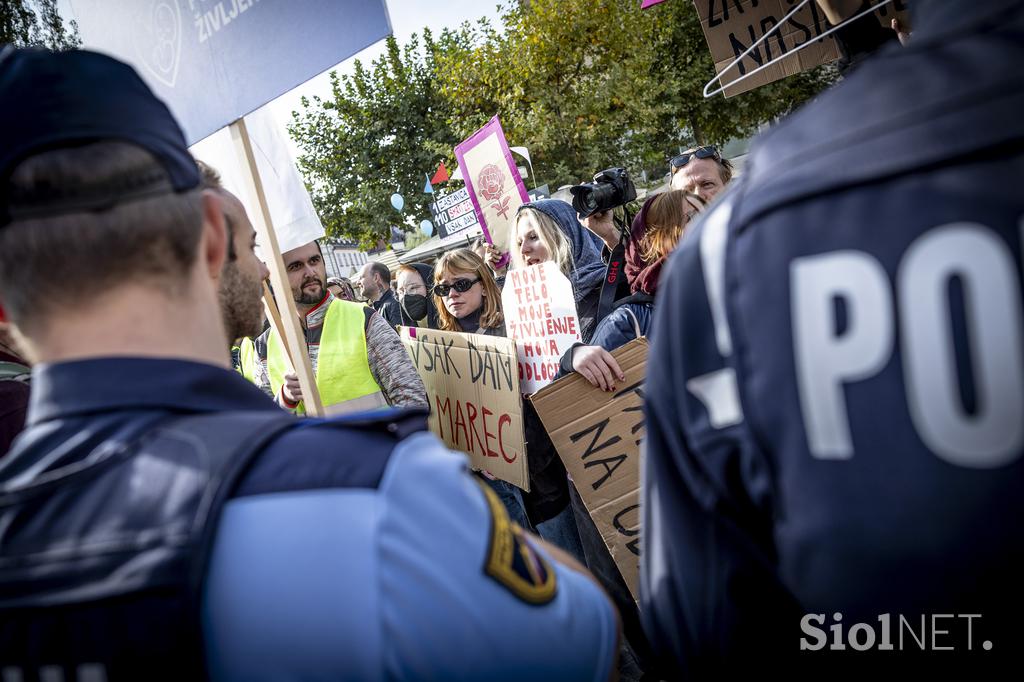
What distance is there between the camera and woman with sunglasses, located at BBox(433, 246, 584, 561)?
118 inches

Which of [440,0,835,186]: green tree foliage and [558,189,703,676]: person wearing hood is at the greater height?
[440,0,835,186]: green tree foliage

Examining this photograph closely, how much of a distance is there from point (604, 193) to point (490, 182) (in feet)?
5.31

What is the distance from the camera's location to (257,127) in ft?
7.66

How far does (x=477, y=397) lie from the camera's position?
3020mm

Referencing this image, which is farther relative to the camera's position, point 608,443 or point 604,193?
point 604,193

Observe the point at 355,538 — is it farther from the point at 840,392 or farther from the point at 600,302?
the point at 600,302

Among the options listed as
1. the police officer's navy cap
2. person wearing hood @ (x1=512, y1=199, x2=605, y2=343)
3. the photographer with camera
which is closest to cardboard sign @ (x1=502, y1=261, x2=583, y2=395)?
person wearing hood @ (x1=512, y1=199, x2=605, y2=343)

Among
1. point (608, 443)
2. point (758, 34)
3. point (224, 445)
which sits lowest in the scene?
point (608, 443)

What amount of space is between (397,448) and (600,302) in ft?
7.40

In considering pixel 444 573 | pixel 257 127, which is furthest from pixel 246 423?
pixel 257 127

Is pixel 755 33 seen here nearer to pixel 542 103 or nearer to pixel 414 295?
pixel 414 295

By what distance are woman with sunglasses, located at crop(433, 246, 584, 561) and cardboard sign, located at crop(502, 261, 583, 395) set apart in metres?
0.18

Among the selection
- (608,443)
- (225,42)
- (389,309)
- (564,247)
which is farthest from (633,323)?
(389,309)

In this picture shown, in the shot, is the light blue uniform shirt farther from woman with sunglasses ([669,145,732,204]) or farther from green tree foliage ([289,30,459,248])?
green tree foliage ([289,30,459,248])
